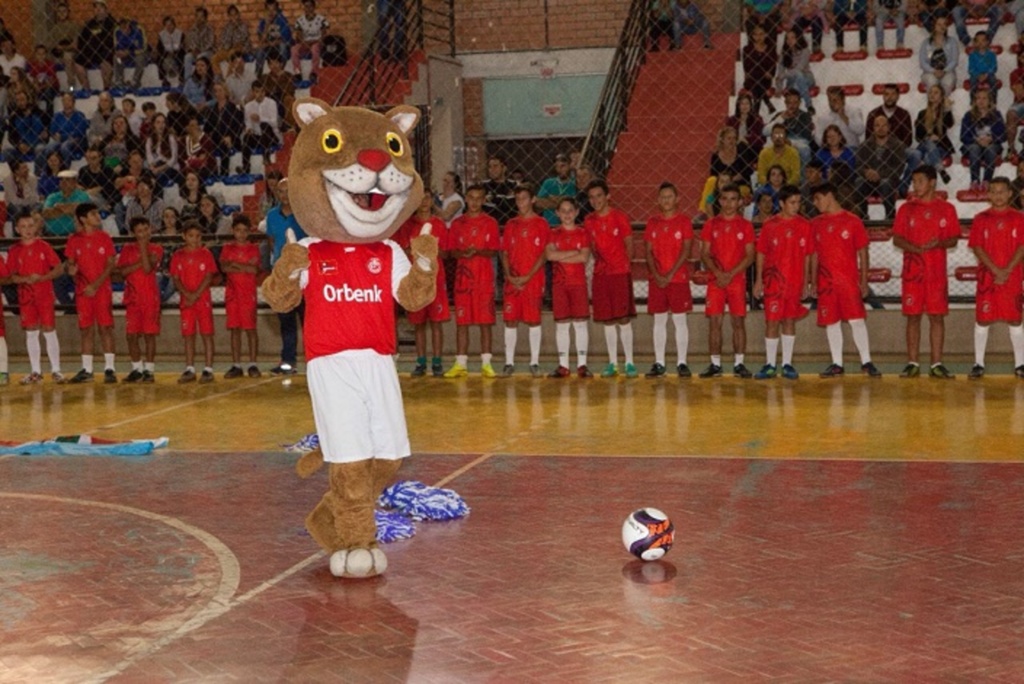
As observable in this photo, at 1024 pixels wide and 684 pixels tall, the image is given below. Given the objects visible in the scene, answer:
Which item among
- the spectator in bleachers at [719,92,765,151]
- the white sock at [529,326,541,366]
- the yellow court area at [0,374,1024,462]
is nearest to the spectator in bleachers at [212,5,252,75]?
the spectator in bleachers at [719,92,765,151]

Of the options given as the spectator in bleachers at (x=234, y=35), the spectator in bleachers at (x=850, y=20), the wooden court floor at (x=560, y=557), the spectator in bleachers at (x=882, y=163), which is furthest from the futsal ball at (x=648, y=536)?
the spectator in bleachers at (x=234, y=35)

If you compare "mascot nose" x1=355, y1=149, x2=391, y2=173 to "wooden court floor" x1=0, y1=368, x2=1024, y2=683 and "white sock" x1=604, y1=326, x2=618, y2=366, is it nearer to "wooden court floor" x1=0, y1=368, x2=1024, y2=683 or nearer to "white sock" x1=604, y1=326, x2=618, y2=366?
"wooden court floor" x1=0, y1=368, x2=1024, y2=683

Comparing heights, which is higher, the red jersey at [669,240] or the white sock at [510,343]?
the red jersey at [669,240]

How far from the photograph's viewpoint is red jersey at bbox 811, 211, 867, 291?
14.8 meters

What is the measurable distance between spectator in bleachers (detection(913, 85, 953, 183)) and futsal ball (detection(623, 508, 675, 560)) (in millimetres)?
11354

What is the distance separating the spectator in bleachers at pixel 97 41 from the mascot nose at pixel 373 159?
17.4m

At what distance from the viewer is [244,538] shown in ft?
27.4

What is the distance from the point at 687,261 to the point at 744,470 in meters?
5.54

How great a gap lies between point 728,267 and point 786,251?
611mm

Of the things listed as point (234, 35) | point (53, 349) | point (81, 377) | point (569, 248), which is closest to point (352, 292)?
point (569, 248)

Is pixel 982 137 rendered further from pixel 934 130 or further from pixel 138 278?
pixel 138 278

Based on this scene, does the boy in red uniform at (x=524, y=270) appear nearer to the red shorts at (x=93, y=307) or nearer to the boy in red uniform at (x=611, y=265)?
the boy in red uniform at (x=611, y=265)

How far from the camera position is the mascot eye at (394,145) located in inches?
303

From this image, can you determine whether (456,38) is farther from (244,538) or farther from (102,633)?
(102,633)
